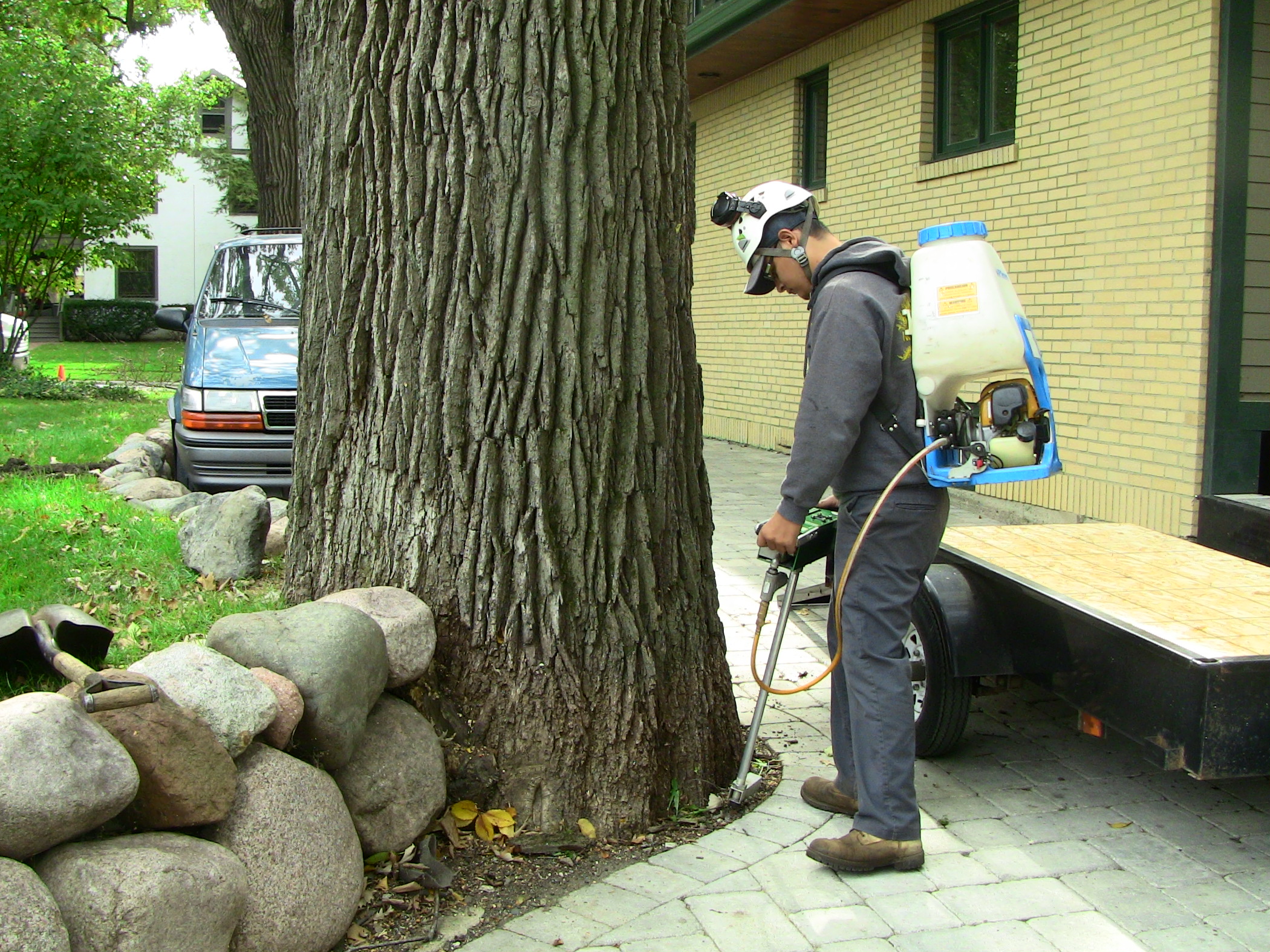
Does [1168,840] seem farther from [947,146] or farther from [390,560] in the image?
[947,146]

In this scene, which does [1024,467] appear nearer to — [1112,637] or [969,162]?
[1112,637]

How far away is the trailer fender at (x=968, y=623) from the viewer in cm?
430

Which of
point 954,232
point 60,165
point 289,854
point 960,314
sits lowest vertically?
point 289,854

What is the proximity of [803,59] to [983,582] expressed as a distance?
31.1 ft

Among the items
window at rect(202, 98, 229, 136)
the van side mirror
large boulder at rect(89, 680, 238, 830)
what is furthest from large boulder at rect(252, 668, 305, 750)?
window at rect(202, 98, 229, 136)

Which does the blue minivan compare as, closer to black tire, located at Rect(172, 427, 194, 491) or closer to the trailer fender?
black tire, located at Rect(172, 427, 194, 491)

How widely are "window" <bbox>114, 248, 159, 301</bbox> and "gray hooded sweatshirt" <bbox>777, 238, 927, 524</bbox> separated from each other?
132 ft

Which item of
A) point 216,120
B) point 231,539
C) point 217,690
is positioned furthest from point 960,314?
point 216,120

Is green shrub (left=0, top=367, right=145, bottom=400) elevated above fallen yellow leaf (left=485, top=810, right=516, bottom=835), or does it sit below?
above

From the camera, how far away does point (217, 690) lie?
3.13 m

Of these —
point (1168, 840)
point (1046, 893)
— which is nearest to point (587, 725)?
point (1046, 893)

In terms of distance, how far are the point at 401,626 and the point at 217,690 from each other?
740 millimetres

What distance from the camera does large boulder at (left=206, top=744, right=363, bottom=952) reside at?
9.98ft

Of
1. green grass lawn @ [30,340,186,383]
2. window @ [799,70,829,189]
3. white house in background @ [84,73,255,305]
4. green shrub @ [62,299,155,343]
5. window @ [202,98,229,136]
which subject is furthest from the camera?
window @ [202,98,229,136]
